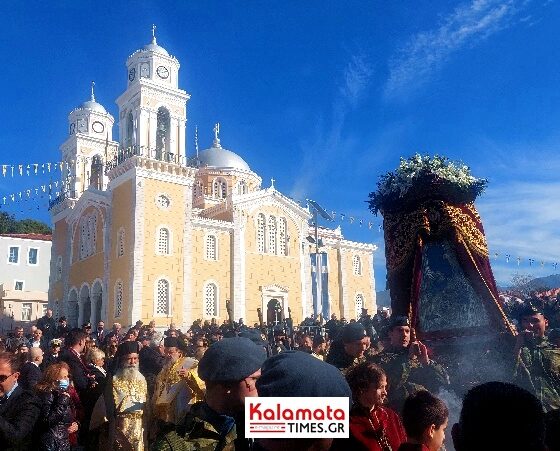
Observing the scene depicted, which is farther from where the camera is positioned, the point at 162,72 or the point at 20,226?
the point at 20,226

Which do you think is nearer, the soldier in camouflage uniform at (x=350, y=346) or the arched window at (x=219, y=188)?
the soldier in camouflage uniform at (x=350, y=346)

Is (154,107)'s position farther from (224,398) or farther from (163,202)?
(224,398)

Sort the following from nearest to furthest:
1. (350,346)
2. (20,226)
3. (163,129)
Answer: (350,346) < (163,129) < (20,226)

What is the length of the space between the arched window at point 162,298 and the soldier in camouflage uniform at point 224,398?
1107 inches

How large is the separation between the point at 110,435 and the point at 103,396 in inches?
16.4

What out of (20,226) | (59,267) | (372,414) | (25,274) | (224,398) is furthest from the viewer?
(20,226)

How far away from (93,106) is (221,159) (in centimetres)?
1060

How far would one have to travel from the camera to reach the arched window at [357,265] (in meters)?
41.9

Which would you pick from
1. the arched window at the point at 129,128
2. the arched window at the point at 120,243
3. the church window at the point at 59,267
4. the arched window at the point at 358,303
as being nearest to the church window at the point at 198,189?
the arched window at the point at 129,128

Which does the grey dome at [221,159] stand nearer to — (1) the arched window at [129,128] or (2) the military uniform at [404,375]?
(1) the arched window at [129,128]

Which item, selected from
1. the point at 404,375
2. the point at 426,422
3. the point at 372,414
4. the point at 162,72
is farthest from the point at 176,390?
the point at 162,72

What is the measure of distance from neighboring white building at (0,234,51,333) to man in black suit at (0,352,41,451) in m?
39.9

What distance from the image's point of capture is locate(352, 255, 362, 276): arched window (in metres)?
41.9

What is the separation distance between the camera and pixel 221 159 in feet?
139
